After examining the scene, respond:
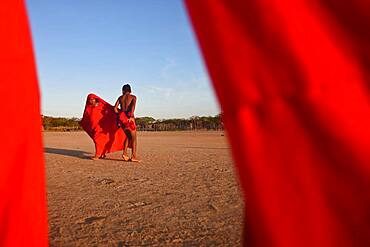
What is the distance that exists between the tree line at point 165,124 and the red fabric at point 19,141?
34.5 meters

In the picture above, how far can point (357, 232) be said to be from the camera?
607 mm

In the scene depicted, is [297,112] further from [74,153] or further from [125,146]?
Answer: [74,153]

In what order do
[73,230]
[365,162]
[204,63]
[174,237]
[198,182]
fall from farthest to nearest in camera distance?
[198,182]
[73,230]
[174,237]
[204,63]
[365,162]

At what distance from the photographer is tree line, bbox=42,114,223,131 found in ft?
127

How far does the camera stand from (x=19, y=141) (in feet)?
2.55

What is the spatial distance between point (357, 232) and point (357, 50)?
11.2 inches

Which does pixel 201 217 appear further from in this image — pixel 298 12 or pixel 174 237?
pixel 298 12

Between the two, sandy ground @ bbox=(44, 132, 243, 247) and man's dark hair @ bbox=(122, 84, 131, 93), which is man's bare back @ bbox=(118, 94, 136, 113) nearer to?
man's dark hair @ bbox=(122, 84, 131, 93)

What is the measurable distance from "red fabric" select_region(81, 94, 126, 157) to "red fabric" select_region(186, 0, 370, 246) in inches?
328

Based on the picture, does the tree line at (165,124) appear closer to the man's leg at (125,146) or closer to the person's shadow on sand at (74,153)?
the person's shadow on sand at (74,153)

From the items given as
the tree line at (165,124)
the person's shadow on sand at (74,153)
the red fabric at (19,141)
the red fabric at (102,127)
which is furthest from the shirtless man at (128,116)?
the tree line at (165,124)

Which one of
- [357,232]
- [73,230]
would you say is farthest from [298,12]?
[73,230]

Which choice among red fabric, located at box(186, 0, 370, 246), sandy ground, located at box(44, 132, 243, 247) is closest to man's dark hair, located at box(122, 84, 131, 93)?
sandy ground, located at box(44, 132, 243, 247)

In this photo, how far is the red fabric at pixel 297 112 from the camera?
24.3 inches
